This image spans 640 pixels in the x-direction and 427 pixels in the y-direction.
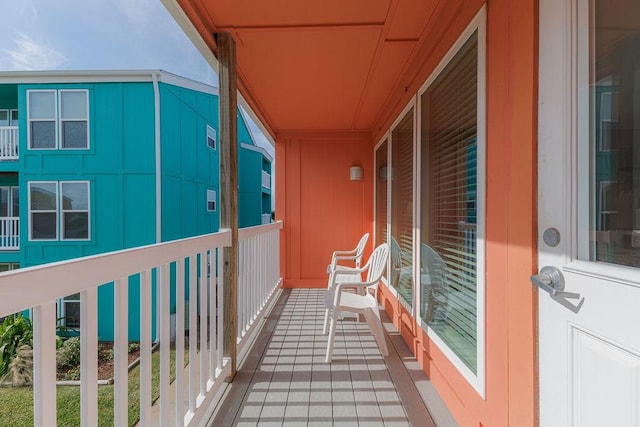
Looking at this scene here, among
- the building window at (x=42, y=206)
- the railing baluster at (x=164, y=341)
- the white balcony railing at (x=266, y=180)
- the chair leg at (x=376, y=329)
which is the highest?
the white balcony railing at (x=266, y=180)

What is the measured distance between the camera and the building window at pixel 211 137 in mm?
8180

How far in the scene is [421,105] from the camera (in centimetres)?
223

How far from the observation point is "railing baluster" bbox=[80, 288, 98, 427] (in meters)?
0.83

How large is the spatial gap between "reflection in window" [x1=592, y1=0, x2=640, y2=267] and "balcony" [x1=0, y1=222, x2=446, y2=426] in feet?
4.39

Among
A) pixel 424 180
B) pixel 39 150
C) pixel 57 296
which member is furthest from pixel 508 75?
pixel 39 150

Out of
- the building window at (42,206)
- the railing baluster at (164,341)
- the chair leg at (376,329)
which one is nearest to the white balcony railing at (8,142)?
the building window at (42,206)

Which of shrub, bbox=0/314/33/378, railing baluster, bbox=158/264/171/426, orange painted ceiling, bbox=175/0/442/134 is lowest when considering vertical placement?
shrub, bbox=0/314/33/378

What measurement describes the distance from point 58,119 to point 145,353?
751cm

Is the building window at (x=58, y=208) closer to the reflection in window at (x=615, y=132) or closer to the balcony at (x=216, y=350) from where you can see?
the balcony at (x=216, y=350)

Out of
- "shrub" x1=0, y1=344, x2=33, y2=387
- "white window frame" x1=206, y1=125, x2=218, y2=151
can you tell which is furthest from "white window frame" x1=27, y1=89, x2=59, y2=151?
"shrub" x1=0, y1=344, x2=33, y2=387

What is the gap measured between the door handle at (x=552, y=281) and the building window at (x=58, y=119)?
26.0 ft

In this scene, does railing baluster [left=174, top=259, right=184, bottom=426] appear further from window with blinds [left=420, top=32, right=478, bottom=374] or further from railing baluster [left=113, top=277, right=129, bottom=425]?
window with blinds [left=420, top=32, right=478, bottom=374]

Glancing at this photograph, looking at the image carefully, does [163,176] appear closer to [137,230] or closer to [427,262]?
[137,230]

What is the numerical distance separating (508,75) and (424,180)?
41.0 inches
